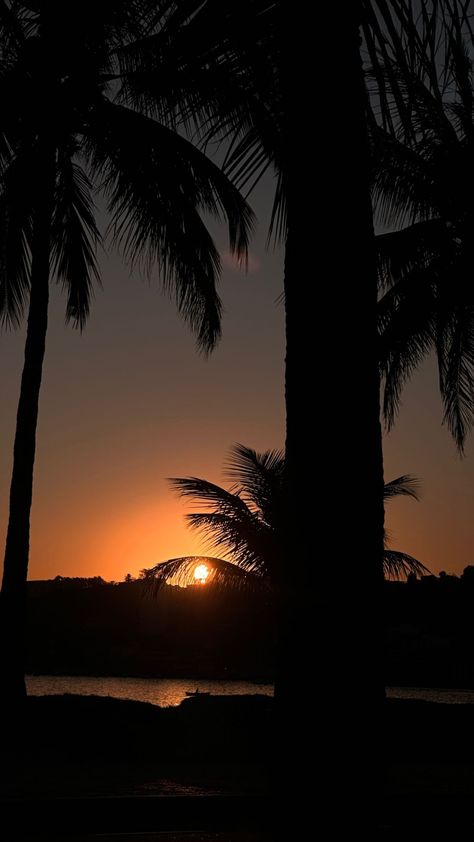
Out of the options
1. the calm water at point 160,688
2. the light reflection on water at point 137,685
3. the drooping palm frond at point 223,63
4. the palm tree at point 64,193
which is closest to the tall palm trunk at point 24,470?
the palm tree at point 64,193

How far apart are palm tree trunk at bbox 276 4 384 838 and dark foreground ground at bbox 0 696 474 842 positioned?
209 cm

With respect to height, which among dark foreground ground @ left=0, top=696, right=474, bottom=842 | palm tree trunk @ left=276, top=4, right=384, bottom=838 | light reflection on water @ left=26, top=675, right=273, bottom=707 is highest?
palm tree trunk @ left=276, top=4, right=384, bottom=838

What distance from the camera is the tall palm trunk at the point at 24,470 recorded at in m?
12.9

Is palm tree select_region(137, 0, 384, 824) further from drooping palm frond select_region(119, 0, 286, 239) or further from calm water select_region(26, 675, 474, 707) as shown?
calm water select_region(26, 675, 474, 707)

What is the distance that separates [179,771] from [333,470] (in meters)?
8.20

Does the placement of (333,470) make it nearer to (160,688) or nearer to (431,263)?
(431,263)

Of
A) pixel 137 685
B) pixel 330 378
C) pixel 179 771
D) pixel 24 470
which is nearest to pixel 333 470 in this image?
pixel 330 378

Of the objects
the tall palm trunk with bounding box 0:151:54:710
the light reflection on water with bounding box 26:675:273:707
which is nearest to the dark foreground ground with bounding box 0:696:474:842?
the tall palm trunk with bounding box 0:151:54:710

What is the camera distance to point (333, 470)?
3.51 metres

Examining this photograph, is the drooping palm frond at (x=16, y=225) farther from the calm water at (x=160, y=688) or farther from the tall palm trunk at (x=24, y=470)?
the calm water at (x=160, y=688)

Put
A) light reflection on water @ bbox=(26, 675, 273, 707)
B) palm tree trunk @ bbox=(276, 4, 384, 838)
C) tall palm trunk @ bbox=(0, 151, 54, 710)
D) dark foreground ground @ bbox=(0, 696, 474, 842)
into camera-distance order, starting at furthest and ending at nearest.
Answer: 1. light reflection on water @ bbox=(26, 675, 273, 707)
2. tall palm trunk @ bbox=(0, 151, 54, 710)
3. dark foreground ground @ bbox=(0, 696, 474, 842)
4. palm tree trunk @ bbox=(276, 4, 384, 838)

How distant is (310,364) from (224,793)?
252 inches

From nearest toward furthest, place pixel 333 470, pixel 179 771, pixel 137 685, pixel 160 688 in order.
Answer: pixel 333 470 < pixel 179 771 < pixel 137 685 < pixel 160 688

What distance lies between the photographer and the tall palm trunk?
1289 centimetres
